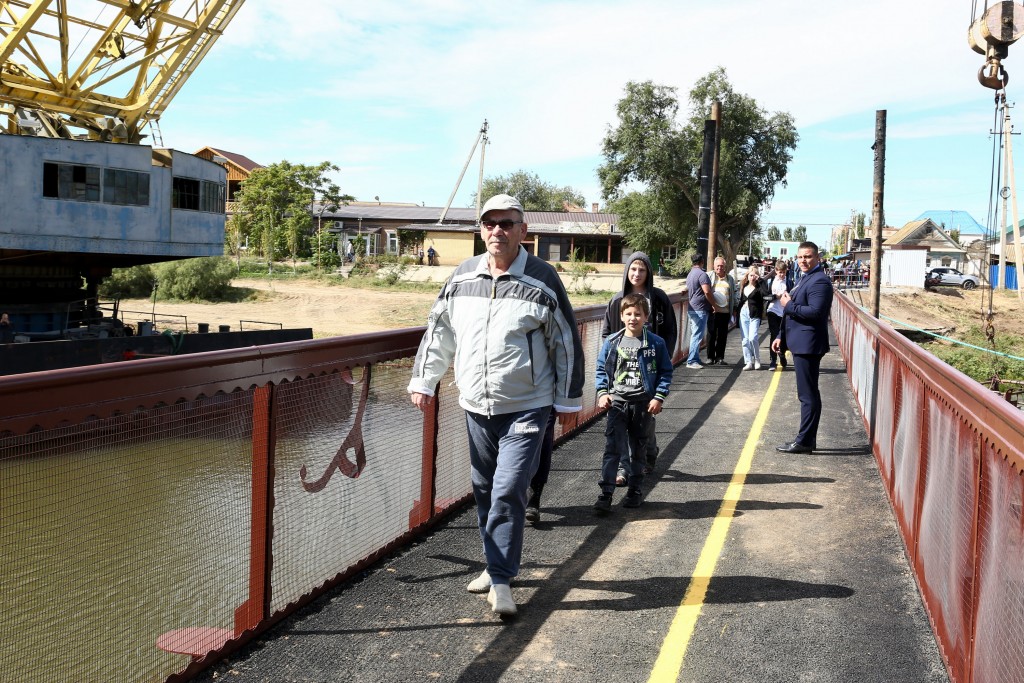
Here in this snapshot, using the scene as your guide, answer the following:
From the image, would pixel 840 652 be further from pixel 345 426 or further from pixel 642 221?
pixel 642 221

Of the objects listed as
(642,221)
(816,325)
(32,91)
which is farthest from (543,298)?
(642,221)

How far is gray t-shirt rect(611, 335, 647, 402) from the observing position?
21.8 ft

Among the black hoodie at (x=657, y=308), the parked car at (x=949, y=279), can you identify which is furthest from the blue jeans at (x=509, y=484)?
the parked car at (x=949, y=279)

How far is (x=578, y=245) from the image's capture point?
74125 millimetres

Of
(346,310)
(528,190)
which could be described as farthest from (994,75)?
(528,190)

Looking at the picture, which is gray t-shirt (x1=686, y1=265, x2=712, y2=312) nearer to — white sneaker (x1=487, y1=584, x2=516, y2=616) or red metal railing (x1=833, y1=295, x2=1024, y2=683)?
red metal railing (x1=833, y1=295, x2=1024, y2=683)

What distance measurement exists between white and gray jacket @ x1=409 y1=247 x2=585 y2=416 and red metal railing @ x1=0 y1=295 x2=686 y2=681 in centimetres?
79

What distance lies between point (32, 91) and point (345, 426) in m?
24.7

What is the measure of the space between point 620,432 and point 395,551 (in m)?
1.86

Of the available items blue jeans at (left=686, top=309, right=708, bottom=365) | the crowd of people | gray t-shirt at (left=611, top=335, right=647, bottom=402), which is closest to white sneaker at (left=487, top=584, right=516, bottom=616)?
the crowd of people

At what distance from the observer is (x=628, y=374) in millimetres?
6688

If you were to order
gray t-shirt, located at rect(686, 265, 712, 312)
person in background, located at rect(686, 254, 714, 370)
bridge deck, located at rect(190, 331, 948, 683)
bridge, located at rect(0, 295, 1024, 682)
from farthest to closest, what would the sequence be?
gray t-shirt, located at rect(686, 265, 712, 312) < person in background, located at rect(686, 254, 714, 370) < bridge deck, located at rect(190, 331, 948, 683) < bridge, located at rect(0, 295, 1024, 682)

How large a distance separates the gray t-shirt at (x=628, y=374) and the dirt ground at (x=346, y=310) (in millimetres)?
28426

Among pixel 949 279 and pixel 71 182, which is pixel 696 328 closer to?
pixel 71 182
